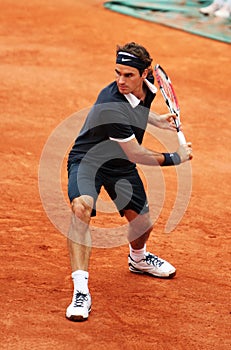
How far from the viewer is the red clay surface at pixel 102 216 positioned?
23.9 feet

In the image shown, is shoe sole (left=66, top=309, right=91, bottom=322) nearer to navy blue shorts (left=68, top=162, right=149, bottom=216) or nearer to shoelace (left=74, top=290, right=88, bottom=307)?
shoelace (left=74, top=290, right=88, bottom=307)

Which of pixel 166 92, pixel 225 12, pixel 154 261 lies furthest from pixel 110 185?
pixel 225 12

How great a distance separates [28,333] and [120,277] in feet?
5.16

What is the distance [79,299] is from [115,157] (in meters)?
1.37

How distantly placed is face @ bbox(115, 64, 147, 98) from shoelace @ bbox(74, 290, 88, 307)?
1.83 m

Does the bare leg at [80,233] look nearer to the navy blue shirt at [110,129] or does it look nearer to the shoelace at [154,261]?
the navy blue shirt at [110,129]

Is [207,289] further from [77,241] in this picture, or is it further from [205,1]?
[205,1]

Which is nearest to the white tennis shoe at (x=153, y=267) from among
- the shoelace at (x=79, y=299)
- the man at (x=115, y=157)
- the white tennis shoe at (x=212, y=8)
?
the man at (x=115, y=157)

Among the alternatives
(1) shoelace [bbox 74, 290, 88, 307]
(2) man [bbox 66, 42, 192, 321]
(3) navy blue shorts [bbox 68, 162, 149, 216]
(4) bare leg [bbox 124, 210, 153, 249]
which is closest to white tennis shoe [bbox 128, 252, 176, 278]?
(4) bare leg [bbox 124, 210, 153, 249]

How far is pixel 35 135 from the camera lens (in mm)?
12297

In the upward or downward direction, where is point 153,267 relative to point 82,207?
downward

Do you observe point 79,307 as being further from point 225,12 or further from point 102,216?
point 225,12

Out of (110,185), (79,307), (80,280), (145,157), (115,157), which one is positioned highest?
(145,157)

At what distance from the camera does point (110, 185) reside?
797 cm
